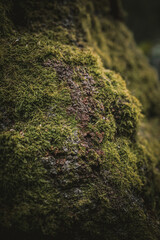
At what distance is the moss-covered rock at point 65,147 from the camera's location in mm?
1471

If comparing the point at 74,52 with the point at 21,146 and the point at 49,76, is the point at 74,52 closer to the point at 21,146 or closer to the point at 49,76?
the point at 49,76

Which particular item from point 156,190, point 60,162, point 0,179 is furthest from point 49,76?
point 156,190

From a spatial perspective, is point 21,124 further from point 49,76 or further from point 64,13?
point 64,13

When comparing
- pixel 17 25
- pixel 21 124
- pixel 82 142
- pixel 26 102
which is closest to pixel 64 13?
pixel 17 25

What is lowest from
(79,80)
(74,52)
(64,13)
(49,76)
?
(49,76)

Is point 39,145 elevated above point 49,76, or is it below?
below

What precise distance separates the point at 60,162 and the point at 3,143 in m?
0.69

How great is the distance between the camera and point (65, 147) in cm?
168

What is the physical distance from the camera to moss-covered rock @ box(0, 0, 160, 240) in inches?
57.9

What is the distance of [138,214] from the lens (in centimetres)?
178

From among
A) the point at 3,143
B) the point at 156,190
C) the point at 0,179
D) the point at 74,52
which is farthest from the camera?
the point at 156,190

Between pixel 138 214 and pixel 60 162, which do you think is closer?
pixel 60 162

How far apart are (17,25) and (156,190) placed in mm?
3788

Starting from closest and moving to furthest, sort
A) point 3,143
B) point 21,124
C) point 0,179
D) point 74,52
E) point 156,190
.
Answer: point 0,179, point 3,143, point 21,124, point 74,52, point 156,190
